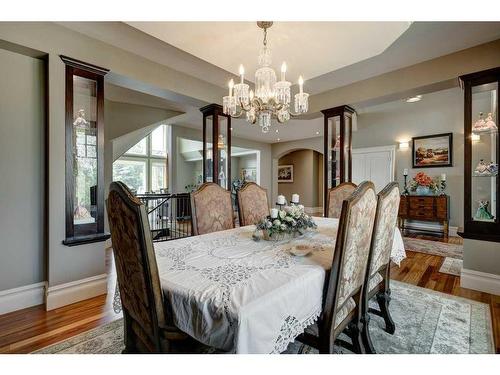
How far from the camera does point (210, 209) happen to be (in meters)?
2.37

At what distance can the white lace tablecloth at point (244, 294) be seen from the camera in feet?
2.74

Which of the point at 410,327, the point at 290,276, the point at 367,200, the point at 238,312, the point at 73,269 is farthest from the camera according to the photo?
the point at 73,269

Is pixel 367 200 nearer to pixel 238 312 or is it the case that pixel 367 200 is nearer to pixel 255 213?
pixel 238 312

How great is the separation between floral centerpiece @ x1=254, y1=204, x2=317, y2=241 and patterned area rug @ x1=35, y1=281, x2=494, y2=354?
0.67m

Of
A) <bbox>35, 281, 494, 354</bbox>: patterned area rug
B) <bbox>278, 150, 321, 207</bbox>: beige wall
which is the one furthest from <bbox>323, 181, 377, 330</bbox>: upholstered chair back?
<bbox>278, 150, 321, 207</bbox>: beige wall

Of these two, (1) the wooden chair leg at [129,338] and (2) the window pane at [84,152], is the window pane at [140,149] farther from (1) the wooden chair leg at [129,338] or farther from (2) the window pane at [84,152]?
(1) the wooden chair leg at [129,338]

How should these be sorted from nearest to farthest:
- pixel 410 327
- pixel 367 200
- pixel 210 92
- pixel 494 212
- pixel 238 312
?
1. pixel 238 312
2. pixel 367 200
3. pixel 410 327
4. pixel 494 212
5. pixel 210 92

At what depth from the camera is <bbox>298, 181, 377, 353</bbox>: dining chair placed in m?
1.08

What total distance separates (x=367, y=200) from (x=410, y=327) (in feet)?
4.33

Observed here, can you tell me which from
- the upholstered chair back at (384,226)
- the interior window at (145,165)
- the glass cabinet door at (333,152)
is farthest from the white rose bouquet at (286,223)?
the interior window at (145,165)

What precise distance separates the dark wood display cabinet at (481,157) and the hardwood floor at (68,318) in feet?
1.93
